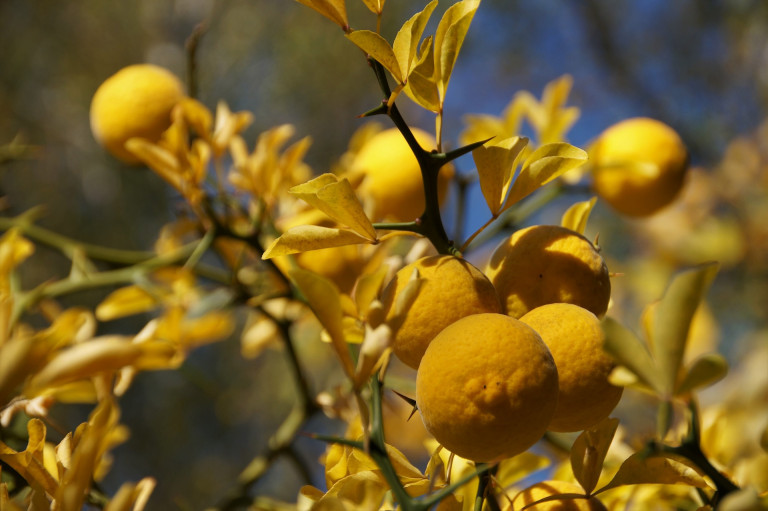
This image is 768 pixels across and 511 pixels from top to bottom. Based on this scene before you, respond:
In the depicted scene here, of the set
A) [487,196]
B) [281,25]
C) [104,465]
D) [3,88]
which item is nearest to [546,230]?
[487,196]

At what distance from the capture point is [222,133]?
68 cm

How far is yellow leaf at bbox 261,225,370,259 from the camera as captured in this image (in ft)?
1.18

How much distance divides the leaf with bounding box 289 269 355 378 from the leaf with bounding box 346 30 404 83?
0.11 metres

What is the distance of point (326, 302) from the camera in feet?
1.03

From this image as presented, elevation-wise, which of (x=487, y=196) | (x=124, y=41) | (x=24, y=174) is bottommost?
(x=24, y=174)

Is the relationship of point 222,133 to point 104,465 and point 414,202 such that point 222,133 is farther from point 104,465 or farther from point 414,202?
point 104,465

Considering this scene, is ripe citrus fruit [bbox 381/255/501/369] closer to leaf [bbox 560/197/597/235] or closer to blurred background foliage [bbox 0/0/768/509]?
leaf [bbox 560/197/597/235]

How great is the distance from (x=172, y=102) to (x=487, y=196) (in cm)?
42

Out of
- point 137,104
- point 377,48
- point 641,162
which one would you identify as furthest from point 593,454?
point 137,104

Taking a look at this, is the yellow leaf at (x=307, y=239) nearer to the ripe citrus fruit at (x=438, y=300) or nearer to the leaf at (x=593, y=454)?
the ripe citrus fruit at (x=438, y=300)

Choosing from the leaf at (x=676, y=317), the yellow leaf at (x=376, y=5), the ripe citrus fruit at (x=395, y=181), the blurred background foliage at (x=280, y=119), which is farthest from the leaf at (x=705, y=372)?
the blurred background foliage at (x=280, y=119)

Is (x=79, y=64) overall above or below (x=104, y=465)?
below

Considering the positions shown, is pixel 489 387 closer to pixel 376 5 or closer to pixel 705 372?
pixel 705 372

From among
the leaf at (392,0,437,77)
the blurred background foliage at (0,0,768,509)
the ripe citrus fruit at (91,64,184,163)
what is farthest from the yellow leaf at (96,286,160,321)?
the blurred background foliage at (0,0,768,509)
